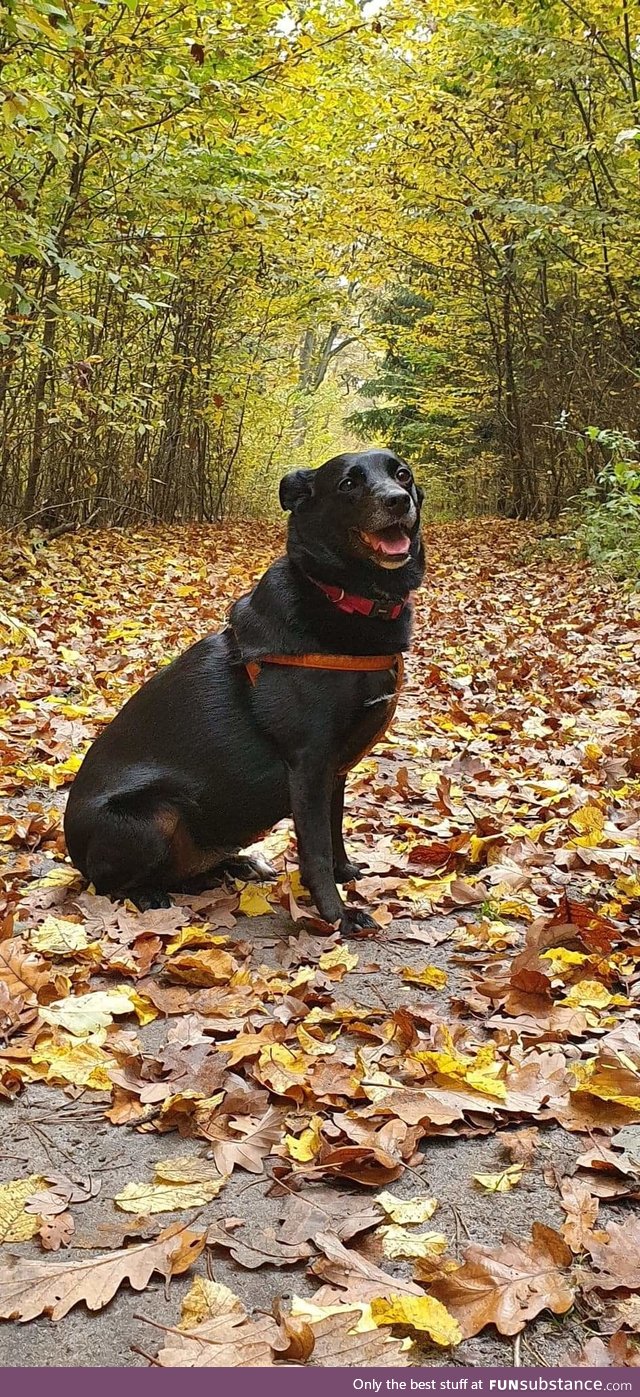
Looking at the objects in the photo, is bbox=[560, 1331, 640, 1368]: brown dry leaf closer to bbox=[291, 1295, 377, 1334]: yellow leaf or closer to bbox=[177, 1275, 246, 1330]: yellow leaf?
bbox=[291, 1295, 377, 1334]: yellow leaf

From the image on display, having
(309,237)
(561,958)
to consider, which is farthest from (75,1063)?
(309,237)

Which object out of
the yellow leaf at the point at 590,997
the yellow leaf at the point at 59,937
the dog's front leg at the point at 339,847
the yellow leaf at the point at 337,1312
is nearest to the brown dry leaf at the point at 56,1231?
the yellow leaf at the point at 337,1312

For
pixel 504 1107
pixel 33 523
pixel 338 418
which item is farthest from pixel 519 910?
pixel 338 418

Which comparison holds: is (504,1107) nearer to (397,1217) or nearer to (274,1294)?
(397,1217)

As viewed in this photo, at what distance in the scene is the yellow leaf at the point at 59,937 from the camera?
9.81ft

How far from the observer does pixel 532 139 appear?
13461 millimetres

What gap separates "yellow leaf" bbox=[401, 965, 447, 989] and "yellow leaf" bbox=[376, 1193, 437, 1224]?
38.5 inches

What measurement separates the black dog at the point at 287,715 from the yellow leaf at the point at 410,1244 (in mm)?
1469

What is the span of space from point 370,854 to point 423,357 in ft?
60.5

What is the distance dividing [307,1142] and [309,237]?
16.0 metres

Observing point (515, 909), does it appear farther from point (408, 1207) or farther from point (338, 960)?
point (408, 1207)

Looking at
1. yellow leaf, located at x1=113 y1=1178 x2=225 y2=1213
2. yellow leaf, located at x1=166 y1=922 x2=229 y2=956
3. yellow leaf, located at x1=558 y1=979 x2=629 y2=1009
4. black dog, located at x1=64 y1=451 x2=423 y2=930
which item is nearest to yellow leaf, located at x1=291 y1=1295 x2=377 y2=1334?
yellow leaf, located at x1=113 y1=1178 x2=225 y2=1213

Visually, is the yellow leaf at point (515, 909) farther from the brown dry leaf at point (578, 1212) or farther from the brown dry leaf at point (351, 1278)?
the brown dry leaf at point (351, 1278)

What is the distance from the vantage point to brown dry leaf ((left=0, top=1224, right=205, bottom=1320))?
163 cm
